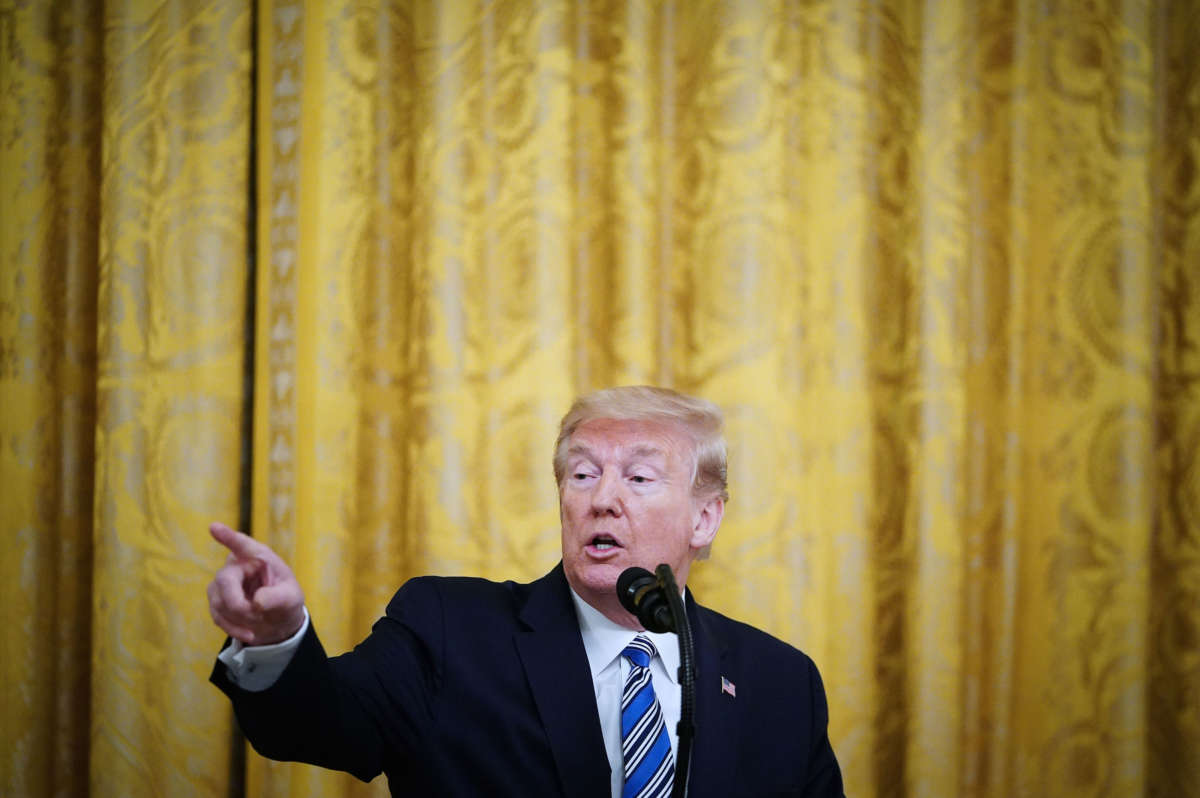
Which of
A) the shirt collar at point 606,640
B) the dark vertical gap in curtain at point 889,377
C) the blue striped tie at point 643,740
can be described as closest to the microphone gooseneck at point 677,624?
the blue striped tie at point 643,740

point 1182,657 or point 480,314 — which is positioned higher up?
point 480,314

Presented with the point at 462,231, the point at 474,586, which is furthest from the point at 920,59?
the point at 474,586

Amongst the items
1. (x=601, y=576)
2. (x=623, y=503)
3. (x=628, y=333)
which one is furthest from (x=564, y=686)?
(x=628, y=333)

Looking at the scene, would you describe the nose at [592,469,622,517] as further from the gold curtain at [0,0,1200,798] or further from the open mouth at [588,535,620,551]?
the gold curtain at [0,0,1200,798]

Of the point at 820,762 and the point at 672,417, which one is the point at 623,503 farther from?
the point at 820,762

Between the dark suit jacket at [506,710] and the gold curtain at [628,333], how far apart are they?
0.50 meters

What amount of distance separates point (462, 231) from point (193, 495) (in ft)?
2.44

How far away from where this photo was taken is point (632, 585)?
3.61ft

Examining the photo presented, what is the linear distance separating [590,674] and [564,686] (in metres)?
0.04

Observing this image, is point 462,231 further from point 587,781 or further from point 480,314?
point 587,781

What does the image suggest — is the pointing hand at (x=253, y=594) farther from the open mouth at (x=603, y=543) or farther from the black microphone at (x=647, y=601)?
the open mouth at (x=603, y=543)

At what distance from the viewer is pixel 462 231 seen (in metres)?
2.03

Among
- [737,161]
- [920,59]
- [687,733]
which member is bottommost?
[687,733]

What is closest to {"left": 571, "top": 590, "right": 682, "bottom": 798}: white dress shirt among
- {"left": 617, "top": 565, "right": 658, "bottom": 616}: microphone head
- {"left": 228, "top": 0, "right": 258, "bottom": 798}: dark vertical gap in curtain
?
{"left": 617, "top": 565, "right": 658, "bottom": 616}: microphone head
